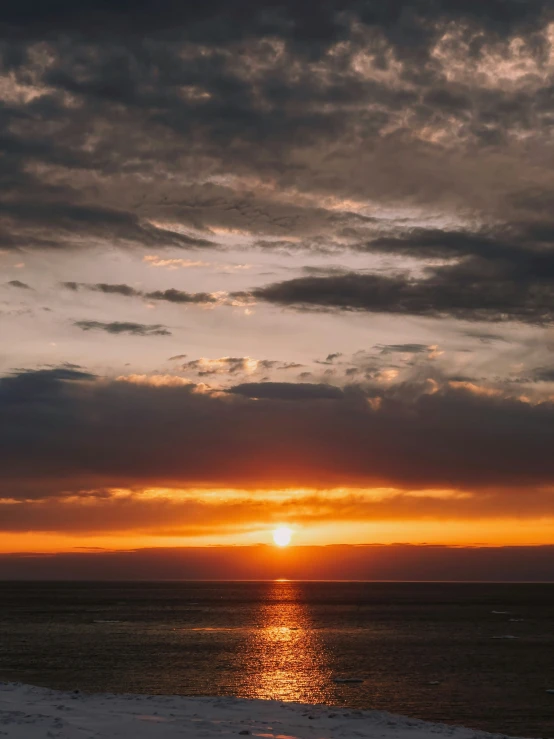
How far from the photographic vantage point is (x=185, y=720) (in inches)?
1275

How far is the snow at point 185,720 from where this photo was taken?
29469 mm

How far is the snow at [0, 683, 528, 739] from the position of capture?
2947 centimetres

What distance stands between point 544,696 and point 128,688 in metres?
32.0

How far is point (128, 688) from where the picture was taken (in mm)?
60844

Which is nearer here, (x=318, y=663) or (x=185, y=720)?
(x=185, y=720)

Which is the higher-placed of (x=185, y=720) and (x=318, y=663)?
(x=185, y=720)

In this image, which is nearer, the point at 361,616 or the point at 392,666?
the point at 392,666

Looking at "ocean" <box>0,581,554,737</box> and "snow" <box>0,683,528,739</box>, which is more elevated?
"snow" <box>0,683,528,739</box>

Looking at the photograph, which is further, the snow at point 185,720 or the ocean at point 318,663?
the ocean at point 318,663

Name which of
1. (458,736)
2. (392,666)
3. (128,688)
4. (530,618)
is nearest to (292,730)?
(458,736)

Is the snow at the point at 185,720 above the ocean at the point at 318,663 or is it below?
above

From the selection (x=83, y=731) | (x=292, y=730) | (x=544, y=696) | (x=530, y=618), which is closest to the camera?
(x=83, y=731)

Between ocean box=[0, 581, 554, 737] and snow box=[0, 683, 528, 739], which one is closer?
snow box=[0, 683, 528, 739]

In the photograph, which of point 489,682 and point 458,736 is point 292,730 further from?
point 489,682
